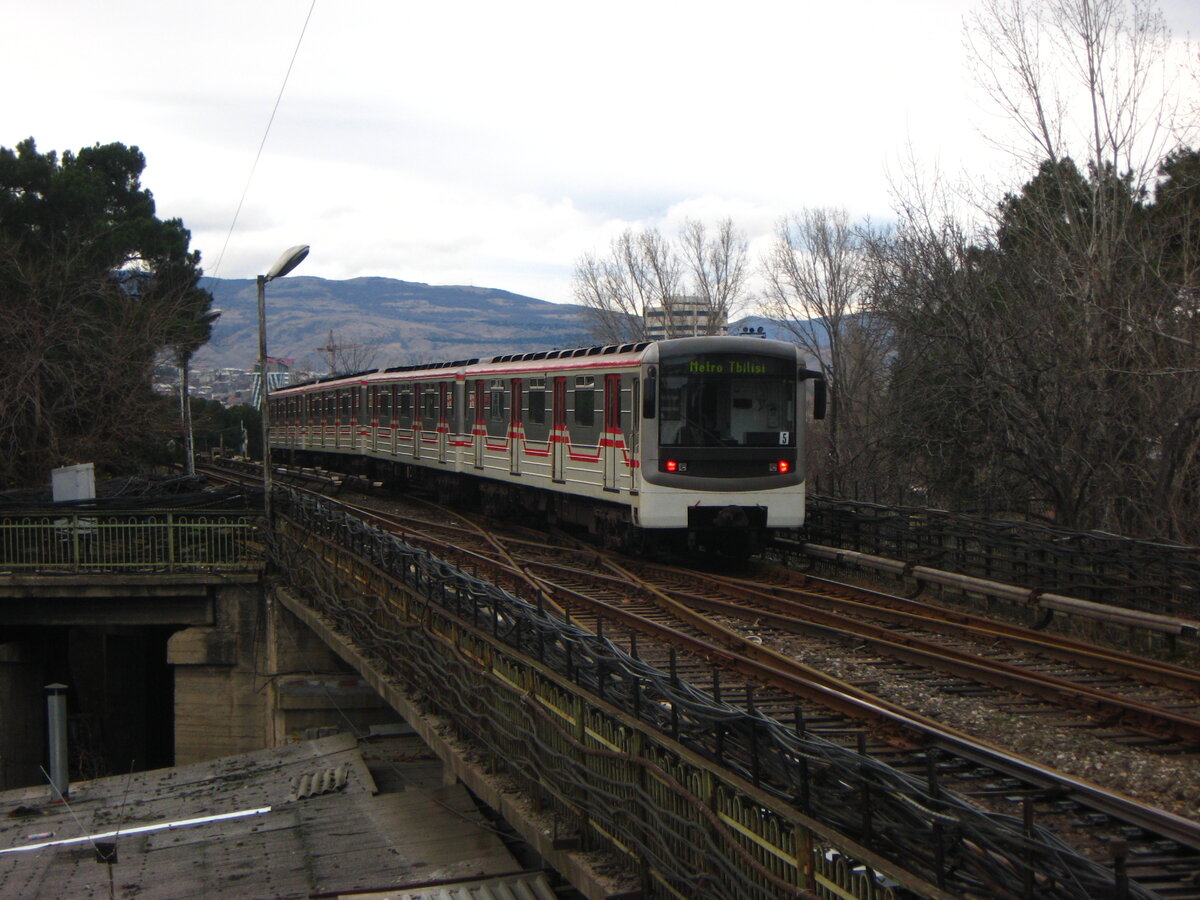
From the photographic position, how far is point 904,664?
10125 mm

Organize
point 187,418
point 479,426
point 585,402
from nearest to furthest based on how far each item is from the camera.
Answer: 1. point 585,402
2. point 479,426
3. point 187,418

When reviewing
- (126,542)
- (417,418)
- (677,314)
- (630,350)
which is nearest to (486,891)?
(630,350)

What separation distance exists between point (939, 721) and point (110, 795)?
9.86 m

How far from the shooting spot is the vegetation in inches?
1099

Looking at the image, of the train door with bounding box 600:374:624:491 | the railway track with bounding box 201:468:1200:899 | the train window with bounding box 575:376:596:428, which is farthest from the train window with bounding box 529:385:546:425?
the railway track with bounding box 201:468:1200:899

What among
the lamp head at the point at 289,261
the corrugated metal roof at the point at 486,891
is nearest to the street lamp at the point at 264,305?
the lamp head at the point at 289,261

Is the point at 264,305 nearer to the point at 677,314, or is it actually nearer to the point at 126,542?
the point at 126,542

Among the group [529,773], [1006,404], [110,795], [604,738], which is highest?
[1006,404]

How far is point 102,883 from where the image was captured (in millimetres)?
9984

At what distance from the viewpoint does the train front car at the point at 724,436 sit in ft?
48.8

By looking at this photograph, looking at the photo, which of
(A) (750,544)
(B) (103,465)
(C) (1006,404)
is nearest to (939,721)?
(A) (750,544)

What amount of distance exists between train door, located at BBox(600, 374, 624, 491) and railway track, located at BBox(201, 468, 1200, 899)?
1221mm

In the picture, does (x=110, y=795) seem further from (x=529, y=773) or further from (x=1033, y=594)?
(x=1033, y=594)

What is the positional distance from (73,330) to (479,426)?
1350 cm
